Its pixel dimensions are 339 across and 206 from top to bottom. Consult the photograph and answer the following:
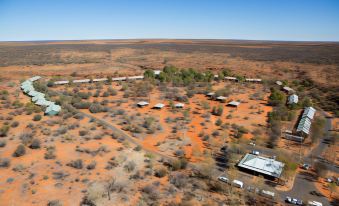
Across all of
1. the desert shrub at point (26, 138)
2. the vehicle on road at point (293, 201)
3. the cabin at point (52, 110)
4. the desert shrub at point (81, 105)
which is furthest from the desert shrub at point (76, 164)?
the desert shrub at point (81, 105)

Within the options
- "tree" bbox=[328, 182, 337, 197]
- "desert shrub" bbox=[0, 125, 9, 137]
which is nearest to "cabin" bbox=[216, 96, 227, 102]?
"tree" bbox=[328, 182, 337, 197]

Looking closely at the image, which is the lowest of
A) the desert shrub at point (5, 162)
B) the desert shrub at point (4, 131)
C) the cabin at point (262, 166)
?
the cabin at point (262, 166)

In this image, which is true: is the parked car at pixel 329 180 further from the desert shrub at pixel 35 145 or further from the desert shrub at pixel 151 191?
the desert shrub at pixel 35 145

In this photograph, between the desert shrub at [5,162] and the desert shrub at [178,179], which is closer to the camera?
the desert shrub at [178,179]

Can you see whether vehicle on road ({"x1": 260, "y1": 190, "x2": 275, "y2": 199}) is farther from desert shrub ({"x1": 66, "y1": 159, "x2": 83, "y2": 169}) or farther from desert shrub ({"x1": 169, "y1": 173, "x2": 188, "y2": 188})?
desert shrub ({"x1": 66, "y1": 159, "x2": 83, "y2": 169})

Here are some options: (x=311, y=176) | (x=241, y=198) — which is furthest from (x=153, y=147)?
(x=311, y=176)

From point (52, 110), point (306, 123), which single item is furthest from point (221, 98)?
point (52, 110)

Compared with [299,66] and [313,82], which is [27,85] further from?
[299,66]

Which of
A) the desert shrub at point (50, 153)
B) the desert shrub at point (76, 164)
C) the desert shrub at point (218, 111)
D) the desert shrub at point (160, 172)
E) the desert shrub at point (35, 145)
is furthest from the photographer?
the desert shrub at point (218, 111)
